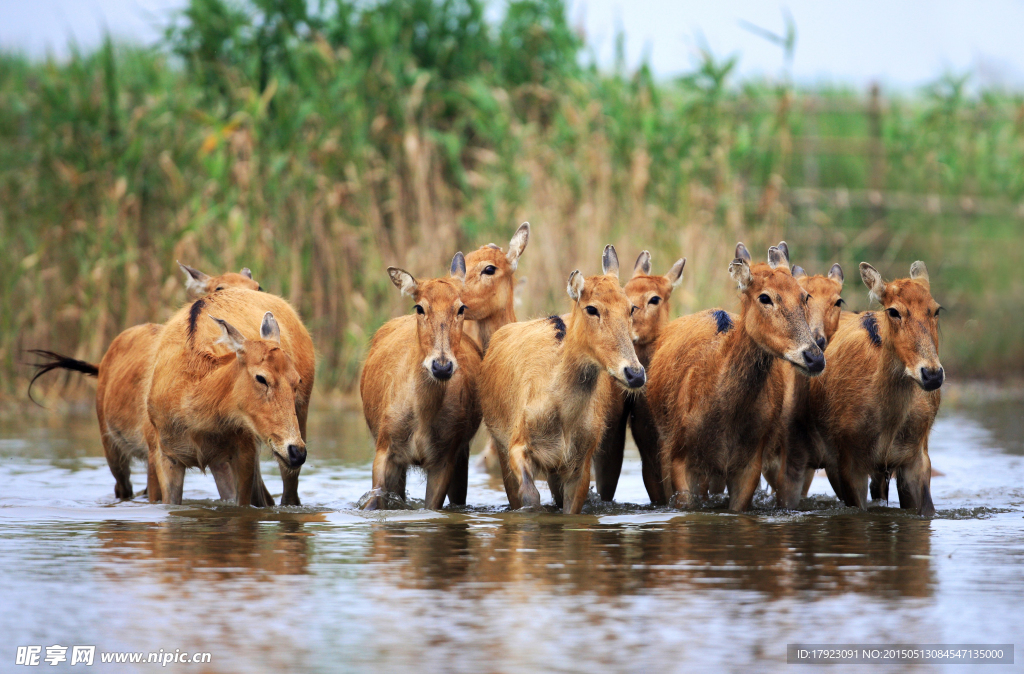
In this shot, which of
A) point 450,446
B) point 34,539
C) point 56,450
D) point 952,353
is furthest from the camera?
point 952,353

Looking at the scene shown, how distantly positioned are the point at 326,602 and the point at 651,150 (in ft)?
33.2

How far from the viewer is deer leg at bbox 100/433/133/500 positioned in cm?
938

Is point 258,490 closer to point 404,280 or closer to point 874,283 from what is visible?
point 404,280

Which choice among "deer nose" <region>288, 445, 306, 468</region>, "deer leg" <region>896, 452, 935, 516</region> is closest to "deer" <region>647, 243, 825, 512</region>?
"deer leg" <region>896, 452, 935, 516</region>

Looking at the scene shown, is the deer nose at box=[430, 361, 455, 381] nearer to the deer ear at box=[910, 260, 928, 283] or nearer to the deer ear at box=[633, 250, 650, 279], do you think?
the deer ear at box=[633, 250, 650, 279]

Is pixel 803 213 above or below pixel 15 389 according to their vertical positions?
above

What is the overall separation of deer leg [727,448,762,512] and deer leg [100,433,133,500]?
4.30 metres

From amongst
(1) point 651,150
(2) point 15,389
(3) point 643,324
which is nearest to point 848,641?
(3) point 643,324

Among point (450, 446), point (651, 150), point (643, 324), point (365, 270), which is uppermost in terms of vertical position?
point (651, 150)

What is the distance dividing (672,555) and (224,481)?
399 cm

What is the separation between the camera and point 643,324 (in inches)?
374

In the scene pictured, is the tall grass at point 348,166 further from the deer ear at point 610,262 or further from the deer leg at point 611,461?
the deer ear at point 610,262

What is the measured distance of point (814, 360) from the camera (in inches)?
297

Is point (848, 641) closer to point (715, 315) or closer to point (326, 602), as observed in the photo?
point (326, 602)
